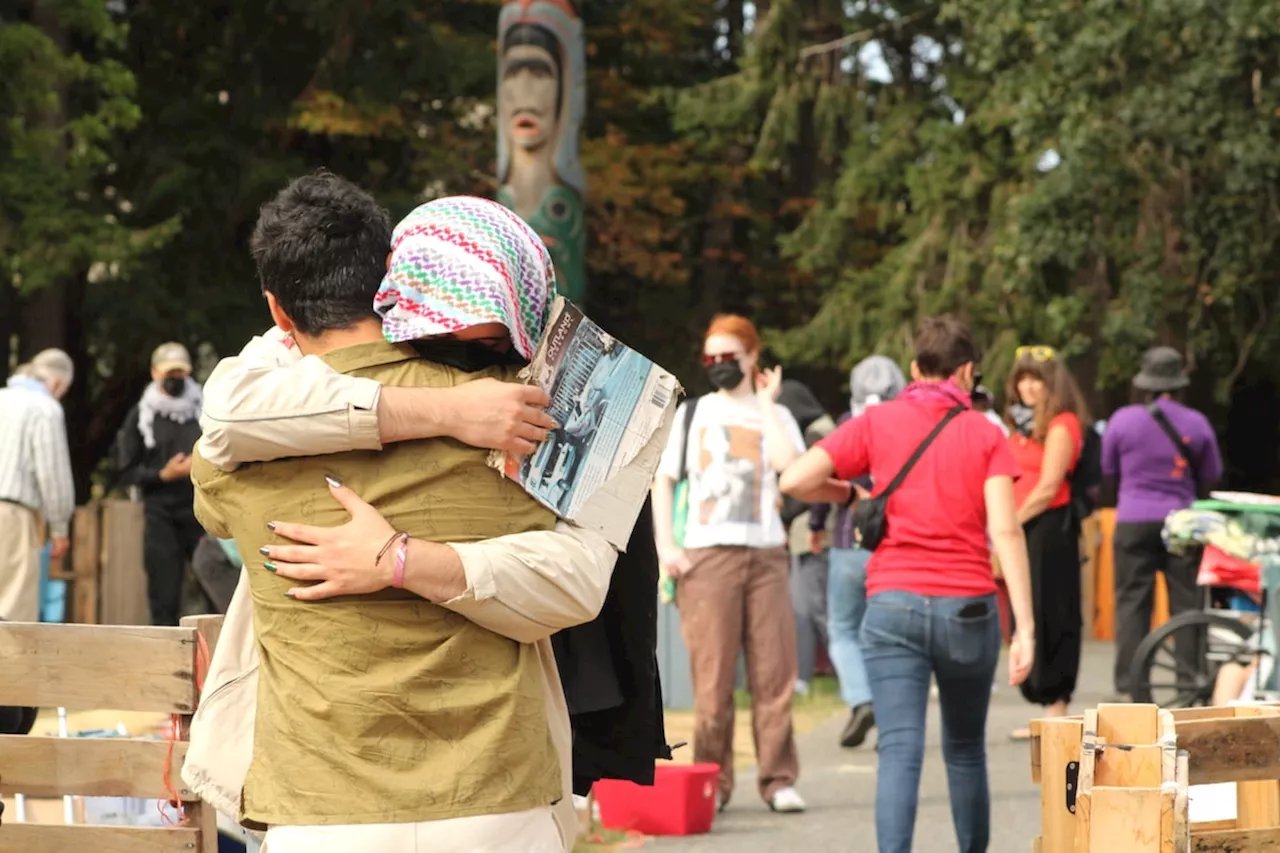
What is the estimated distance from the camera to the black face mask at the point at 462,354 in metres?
3.31

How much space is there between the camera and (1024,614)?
21.4 feet

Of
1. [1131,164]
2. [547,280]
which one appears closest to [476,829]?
[547,280]

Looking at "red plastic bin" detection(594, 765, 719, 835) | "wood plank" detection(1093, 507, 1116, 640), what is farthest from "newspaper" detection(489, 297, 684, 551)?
"wood plank" detection(1093, 507, 1116, 640)

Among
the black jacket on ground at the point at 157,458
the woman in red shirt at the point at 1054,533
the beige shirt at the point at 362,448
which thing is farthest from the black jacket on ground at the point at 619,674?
the black jacket on ground at the point at 157,458

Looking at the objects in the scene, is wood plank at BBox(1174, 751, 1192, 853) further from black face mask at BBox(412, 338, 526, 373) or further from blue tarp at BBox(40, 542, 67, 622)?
blue tarp at BBox(40, 542, 67, 622)

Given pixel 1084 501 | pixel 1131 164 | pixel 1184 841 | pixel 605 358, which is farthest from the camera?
pixel 1131 164

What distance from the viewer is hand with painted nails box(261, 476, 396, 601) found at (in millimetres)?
3164

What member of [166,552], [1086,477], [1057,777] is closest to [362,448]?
[1057,777]

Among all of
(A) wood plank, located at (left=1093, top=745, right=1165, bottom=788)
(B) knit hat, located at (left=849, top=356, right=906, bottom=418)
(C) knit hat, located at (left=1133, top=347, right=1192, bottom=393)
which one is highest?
(C) knit hat, located at (left=1133, top=347, right=1192, bottom=393)

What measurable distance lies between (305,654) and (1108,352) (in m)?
21.0

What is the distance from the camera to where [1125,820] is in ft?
13.5

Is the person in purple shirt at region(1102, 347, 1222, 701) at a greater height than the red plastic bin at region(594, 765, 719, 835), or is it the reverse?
the person in purple shirt at region(1102, 347, 1222, 701)

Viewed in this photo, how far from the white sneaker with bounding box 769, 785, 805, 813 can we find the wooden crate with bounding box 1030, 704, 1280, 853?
405cm

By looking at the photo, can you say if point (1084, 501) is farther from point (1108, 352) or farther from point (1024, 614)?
point (1108, 352)
